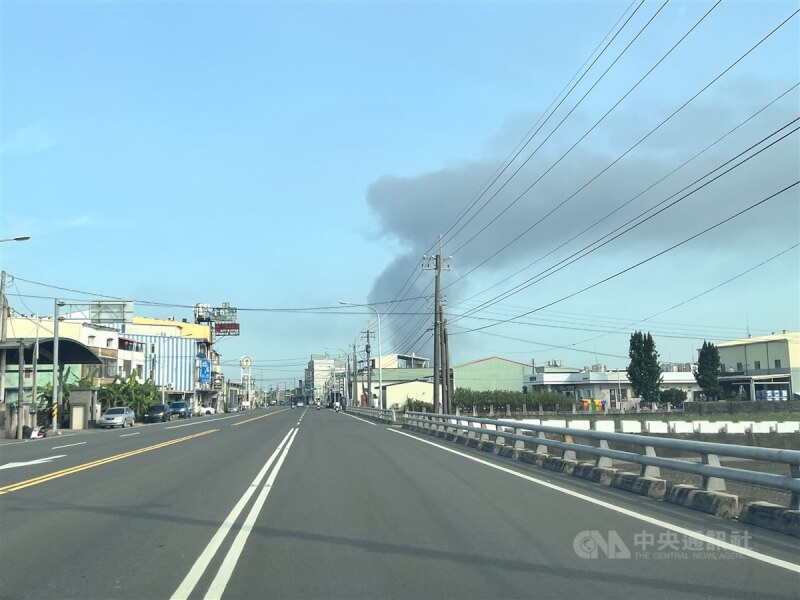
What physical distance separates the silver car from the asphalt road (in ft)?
131

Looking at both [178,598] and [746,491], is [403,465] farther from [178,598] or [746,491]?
[178,598]

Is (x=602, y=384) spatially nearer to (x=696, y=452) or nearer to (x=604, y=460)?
(x=604, y=460)

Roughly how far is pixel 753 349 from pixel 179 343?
8281cm

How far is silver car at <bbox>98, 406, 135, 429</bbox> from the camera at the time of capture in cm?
5281

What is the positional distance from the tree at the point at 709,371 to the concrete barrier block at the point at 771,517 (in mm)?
84954

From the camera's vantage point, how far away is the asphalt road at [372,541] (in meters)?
6.66

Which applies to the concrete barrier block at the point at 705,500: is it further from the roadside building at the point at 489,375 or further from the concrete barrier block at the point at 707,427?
Result: the roadside building at the point at 489,375

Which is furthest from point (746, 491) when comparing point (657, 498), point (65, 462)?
point (65, 462)

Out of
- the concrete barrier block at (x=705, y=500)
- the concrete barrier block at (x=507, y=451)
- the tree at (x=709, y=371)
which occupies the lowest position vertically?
the concrete barrier block at (x=507, y=451)

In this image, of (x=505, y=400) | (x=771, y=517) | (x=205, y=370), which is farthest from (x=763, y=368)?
(x=771, y=517)

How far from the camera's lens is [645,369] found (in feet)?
306

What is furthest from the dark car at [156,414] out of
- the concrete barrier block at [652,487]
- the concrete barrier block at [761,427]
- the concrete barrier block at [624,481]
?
the concrete barrier block at [652,487]

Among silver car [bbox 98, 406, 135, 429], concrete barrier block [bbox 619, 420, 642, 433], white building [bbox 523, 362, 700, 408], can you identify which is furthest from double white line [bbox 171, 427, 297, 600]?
white building [bbox 523, 362, 700, 408]

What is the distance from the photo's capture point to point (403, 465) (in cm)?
1812
